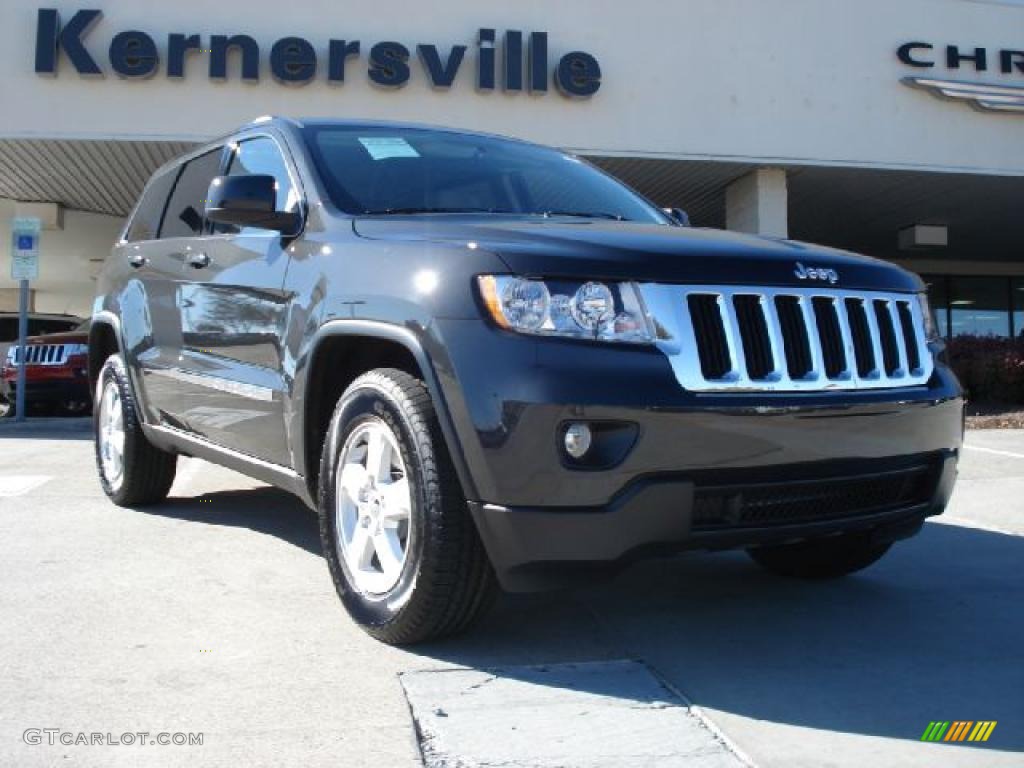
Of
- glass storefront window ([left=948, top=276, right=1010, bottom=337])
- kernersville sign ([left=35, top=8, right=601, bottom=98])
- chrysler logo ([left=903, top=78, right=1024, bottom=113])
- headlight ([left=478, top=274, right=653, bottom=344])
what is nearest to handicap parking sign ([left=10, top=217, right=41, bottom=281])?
kernersville sign ([left=35, top=8, right=601, bottom=98])

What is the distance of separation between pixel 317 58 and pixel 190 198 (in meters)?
8.41

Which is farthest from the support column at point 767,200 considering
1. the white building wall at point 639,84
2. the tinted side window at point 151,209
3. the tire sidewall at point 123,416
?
the tire sidewall at point 123,416

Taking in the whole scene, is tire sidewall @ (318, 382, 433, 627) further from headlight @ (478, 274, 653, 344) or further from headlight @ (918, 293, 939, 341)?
headlight @ (918, 293, 939, 341)

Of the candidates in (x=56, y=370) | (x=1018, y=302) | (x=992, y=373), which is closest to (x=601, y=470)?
(x=56, y=370)

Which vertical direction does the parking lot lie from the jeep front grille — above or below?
below

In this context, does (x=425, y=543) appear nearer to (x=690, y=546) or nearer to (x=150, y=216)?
(x=690, y=546)

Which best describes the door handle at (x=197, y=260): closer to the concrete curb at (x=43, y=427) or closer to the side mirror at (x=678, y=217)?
the side mirror at (x=678, y=217)

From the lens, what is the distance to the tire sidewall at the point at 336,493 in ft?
9.16

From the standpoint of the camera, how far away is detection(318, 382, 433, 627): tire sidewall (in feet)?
9.16

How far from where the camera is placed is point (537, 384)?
2.53 m

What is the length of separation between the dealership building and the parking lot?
30.0 ft

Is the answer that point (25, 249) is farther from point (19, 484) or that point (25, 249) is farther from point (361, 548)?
point (361, 548)

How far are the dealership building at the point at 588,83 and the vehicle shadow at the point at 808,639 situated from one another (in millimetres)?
9909

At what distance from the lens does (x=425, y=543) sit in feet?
9.01
